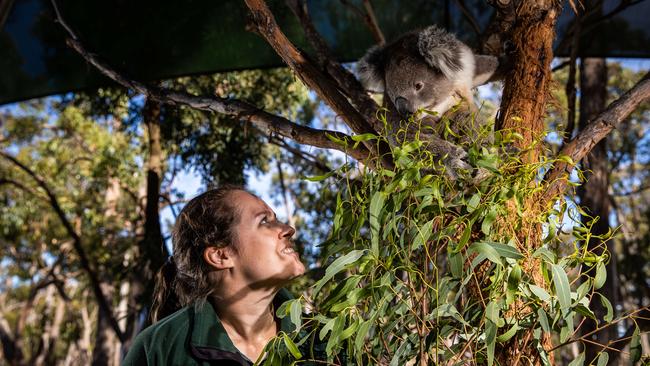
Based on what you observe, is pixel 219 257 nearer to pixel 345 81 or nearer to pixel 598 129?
pixel 345 81

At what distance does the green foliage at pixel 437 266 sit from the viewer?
981 mm

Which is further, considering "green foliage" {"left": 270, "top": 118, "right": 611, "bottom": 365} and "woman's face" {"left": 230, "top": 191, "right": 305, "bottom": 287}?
"woman's face" {"left": 230, "top": 191, "right": 305, "bottom": 287}

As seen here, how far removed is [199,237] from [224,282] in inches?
4.6

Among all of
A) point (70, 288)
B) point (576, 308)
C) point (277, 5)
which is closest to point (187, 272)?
point (576, 308)

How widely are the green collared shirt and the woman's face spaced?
0.12 meters

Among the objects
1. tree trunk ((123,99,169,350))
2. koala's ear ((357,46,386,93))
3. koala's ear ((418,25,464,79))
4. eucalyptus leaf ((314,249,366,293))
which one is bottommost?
eucalyptus leaf ((314,249,366,293))

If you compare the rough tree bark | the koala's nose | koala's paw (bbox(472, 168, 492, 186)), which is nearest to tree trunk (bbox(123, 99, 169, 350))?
the koala's nose

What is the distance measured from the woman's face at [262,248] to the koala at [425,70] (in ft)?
2.61

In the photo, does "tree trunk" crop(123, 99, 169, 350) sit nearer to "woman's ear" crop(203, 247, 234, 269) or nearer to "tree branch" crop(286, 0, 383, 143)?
"tree branch" crop(286, 0, 383, 143)

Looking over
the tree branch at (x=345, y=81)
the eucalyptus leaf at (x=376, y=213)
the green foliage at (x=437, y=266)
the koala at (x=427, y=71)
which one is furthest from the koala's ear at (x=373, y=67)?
the eucalyptus leaf at (x=376, y=213)

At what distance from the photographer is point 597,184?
146 inches

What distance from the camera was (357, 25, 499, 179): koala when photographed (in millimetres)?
2162

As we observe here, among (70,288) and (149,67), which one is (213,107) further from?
(70,288)

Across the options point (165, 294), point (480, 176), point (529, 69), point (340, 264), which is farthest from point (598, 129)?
point (165, 294)
